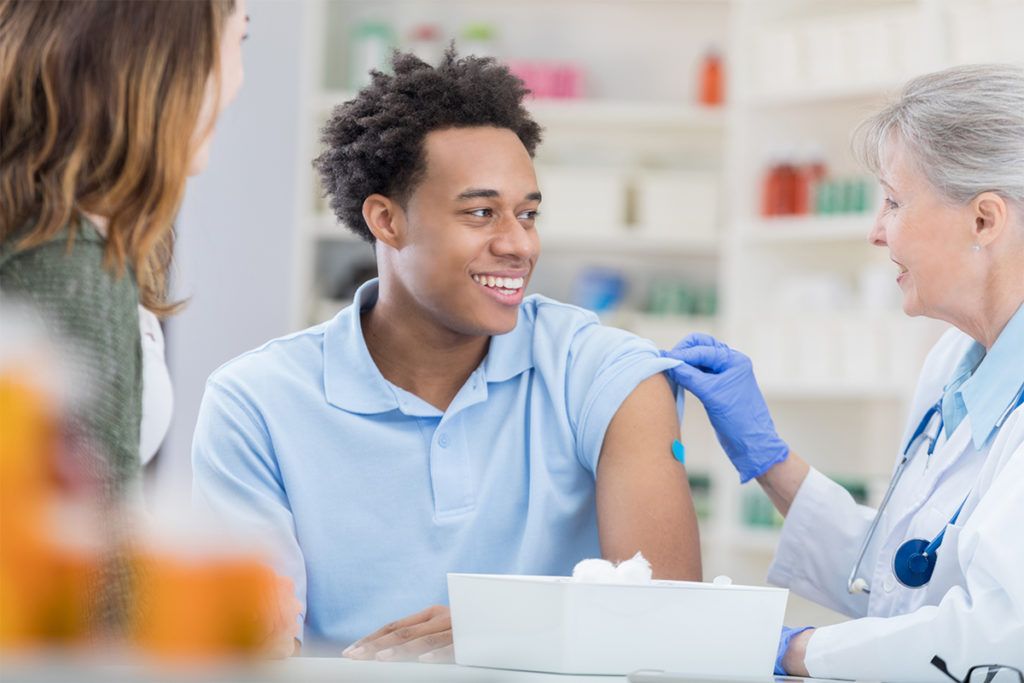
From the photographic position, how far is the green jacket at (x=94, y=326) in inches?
31.8

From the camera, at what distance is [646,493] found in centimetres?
152

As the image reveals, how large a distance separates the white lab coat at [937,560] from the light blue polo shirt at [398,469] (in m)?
0.31

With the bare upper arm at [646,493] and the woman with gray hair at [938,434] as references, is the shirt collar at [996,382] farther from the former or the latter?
the bare upper arm at [646,493]

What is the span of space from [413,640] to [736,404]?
591mm

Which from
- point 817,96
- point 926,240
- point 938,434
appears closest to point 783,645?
point 938,434

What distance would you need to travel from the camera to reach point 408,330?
5.57 feet

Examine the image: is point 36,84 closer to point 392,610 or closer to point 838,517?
point 392,610

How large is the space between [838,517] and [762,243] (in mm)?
2235

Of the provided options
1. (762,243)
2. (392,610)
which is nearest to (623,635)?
(392,610)

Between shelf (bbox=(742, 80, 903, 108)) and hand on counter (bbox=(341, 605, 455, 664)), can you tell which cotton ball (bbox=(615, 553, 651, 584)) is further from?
shelf (bbox=(742, 80, 903, 108))

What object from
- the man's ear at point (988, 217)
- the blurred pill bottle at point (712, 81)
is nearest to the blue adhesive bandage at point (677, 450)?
the man's ear at point (988, 217)

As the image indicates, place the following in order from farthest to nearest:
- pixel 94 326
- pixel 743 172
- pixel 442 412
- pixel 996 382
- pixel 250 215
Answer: pixel 250 215 < pixel 743 172 < pixel 442 412 < pixel 996 382 < pixel 94 326

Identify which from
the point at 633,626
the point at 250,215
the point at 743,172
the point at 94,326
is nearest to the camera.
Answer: the point at 94,326

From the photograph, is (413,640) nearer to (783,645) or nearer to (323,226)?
(783,645)
